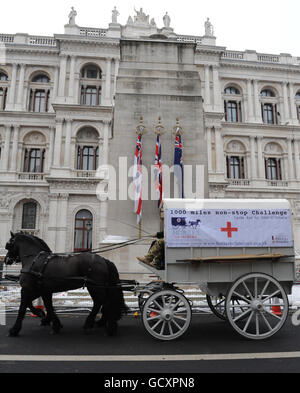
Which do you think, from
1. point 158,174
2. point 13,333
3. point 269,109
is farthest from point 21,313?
point 269,109

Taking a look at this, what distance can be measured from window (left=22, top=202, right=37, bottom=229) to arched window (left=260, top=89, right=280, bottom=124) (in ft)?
86.1

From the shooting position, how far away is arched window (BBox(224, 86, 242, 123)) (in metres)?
34.4

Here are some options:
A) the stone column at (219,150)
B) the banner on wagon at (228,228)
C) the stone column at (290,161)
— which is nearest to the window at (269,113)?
the stone column at (290,161)

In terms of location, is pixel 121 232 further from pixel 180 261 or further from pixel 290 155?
pixel 290 155

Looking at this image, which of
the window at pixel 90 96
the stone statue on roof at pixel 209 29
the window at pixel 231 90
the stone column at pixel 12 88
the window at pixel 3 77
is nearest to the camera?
the stone column at pixel 12 88

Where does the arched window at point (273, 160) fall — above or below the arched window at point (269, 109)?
below

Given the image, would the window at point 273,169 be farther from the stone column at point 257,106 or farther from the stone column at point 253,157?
the stone column at point 257,106

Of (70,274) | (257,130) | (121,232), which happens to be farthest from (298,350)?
(257,130)

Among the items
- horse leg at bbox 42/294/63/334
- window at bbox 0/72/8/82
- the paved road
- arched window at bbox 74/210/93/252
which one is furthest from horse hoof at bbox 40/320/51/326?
window at bbox 0/72/8/82

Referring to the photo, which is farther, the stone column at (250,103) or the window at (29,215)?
the stone column at (250,103)

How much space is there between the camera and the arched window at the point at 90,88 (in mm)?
31987

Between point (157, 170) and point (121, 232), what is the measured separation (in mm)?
2503

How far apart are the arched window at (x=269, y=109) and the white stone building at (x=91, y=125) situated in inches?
4.3

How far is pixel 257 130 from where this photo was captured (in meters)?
33.3
